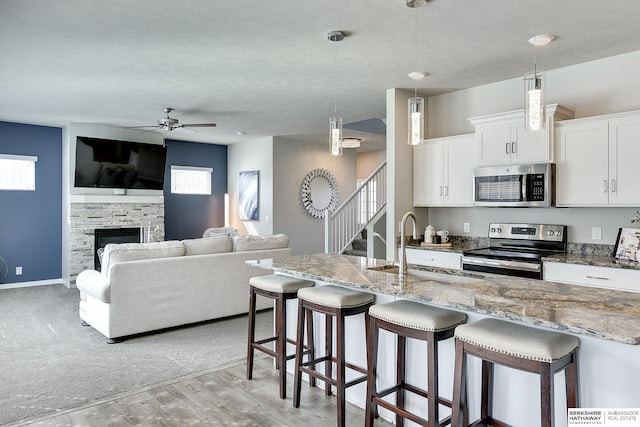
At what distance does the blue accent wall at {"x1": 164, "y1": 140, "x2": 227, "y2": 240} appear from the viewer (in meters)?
8.73

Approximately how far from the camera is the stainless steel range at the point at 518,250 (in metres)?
3.92

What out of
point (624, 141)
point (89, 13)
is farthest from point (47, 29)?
point (624, 141)

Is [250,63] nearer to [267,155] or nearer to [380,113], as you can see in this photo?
[380,113]

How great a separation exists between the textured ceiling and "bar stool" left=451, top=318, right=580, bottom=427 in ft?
6.79

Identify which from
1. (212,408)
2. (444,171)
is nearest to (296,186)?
(444,171)

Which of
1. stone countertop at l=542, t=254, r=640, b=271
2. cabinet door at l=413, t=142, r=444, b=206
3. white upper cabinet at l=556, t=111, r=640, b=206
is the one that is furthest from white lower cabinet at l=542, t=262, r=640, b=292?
cabinet door at l=413, t=142, r=444, b=206

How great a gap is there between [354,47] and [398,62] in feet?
1.88

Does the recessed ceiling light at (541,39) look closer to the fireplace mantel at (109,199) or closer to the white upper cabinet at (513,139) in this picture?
the white upper cabinet at (513,139)

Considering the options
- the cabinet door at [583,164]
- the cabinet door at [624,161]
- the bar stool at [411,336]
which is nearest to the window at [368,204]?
the cabinet door at [583,164]

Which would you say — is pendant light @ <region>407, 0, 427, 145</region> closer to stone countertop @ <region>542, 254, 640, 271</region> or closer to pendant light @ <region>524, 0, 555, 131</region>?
pendant light @ <region>524, 0, 555, 131</region>

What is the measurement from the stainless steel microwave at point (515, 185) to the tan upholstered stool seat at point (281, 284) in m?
2.20

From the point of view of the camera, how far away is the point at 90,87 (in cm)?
486

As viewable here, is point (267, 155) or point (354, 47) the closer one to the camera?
point (354, 47)

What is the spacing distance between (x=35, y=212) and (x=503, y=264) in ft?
23.5
